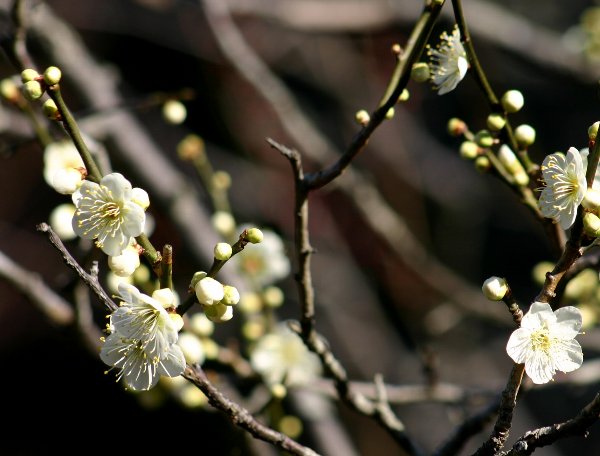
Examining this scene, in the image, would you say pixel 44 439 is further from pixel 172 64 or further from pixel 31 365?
pixel 172 64

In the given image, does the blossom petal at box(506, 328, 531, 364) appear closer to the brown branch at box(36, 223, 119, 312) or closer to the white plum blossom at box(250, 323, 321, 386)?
the brown branch at box(36, 223, 119, 312)

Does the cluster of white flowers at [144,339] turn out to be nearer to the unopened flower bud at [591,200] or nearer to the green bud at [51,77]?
the green bud at [51,77]

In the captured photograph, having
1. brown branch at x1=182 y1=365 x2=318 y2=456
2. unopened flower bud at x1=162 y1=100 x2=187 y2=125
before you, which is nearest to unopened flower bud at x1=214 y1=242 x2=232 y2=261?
brown branch at x1=182 y1=365 x2=318 y2=456

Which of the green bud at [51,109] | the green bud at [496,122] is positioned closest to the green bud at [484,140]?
the green bud at [496,122]

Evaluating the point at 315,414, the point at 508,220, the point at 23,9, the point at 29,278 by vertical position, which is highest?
the point at 508,220

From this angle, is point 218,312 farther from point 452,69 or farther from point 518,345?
point 452,69

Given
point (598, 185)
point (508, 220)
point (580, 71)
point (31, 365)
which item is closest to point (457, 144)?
point (508, 220)
